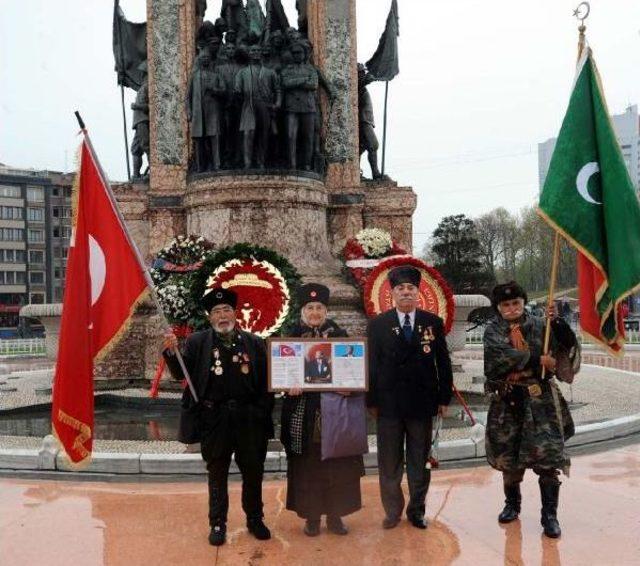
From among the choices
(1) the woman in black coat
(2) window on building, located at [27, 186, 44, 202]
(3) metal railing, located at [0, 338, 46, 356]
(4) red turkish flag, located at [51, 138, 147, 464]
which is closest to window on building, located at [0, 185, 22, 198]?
(2) window on building, located at [27, 186, 44, 202]

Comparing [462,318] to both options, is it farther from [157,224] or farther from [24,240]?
[24,240]

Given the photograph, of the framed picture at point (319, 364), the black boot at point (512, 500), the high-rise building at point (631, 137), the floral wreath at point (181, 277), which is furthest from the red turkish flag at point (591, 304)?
the high-rise building at point (631, 137)

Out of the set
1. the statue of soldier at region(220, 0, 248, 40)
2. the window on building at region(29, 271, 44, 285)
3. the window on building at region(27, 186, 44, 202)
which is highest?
the window on building at region(27, 186, 44, 202)

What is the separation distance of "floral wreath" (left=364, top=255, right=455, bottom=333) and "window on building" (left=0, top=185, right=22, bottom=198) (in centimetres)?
7741

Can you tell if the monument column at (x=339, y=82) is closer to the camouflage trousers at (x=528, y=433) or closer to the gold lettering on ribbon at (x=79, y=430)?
the camouflage trousers at (x=528, y=433)

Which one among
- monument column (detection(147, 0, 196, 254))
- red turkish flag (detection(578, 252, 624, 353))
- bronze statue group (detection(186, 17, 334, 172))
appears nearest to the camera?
red turkish flag (detection(578, 252, 624, 353))

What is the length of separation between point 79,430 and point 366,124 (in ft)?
37.0

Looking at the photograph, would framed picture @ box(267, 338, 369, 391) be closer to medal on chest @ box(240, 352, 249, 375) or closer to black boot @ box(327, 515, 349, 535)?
medal on chest @ box(240, 352, 249, 375)

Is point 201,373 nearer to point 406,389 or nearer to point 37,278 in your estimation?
point 406,389

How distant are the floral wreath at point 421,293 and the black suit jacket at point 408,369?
556cm

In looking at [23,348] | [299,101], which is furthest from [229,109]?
[23,348]

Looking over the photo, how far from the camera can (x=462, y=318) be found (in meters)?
14.3

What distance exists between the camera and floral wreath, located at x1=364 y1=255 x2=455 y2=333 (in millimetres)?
10875

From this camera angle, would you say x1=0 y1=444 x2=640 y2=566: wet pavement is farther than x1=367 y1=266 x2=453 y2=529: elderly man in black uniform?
No
